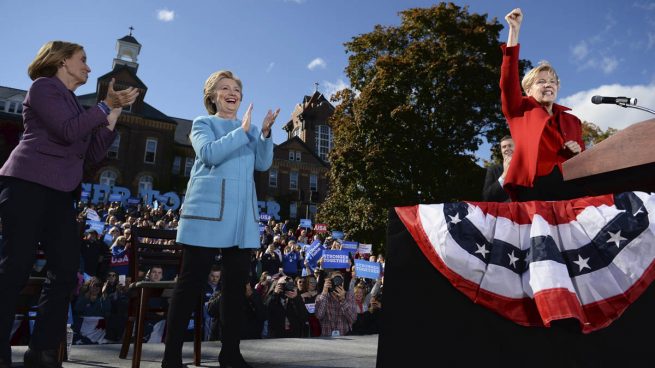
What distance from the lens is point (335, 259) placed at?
1241 cm

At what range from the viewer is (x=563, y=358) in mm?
1773

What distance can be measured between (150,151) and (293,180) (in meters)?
15.7

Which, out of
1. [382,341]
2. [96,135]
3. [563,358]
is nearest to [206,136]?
[96,135]

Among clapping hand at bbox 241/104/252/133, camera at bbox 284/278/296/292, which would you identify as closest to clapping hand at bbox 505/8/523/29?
clapping hand at bbox 241/104/252/133

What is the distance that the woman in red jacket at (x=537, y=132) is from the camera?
244 cm

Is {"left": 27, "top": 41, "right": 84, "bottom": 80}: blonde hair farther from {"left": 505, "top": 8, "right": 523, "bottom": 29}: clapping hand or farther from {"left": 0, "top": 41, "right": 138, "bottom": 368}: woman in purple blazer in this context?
{"left": 505, "top": 8, "right": 523, "bottom": 29}: clapping hand

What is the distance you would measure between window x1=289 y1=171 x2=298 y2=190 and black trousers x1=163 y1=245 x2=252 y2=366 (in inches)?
1990

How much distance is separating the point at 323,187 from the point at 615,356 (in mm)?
54289

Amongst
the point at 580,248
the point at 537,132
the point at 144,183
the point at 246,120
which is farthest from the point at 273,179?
the point at 580,248

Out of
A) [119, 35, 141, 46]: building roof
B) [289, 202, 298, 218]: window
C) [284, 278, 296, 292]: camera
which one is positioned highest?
[119, 35, 141, 46]: building roof

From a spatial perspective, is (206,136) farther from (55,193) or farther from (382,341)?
(382,341)

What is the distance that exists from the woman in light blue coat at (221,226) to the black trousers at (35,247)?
23.8 inches

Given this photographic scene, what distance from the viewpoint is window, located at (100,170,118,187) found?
142 ft

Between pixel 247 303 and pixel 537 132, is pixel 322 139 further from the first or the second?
pixel 537 132
